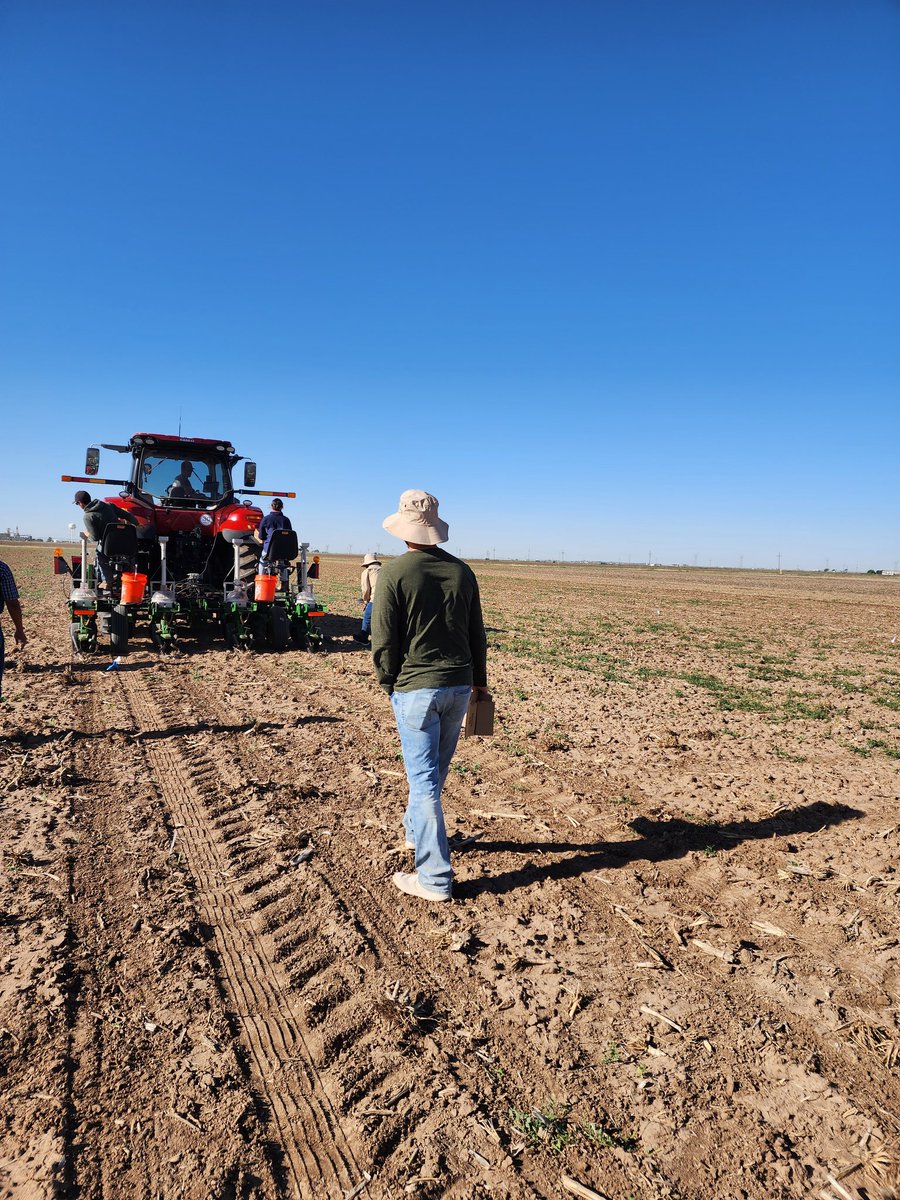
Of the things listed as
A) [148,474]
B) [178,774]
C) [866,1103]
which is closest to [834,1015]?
[866,1103]

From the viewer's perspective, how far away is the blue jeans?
3.44m

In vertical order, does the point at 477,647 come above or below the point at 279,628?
above

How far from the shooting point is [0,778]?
16.7ft

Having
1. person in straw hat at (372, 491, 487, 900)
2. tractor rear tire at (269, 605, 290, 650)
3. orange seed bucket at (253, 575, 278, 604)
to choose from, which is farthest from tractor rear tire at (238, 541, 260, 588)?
person in straw hat at (372, 491, 487, 900)

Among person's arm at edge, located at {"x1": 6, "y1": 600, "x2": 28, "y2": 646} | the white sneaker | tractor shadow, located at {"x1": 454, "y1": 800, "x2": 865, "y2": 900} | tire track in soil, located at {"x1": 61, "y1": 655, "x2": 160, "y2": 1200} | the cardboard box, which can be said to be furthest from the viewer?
person's arm at edge, located at {"x1": 6, "y1": 600, "x2": 28, "y2": 646}

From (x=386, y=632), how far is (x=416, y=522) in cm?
60

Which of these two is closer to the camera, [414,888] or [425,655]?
[425,655]

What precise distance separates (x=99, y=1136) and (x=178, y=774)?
3452 millimetres


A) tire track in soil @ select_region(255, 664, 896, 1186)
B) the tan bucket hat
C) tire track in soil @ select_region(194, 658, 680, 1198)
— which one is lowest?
tire track in soil @ select_region(255, 664, 896, 1186)

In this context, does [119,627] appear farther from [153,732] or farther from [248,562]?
[153,732]

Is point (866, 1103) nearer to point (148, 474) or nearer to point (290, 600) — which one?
point (290, 600)

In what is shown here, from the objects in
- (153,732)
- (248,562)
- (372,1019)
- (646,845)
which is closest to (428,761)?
(372,1019)

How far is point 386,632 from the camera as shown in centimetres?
344

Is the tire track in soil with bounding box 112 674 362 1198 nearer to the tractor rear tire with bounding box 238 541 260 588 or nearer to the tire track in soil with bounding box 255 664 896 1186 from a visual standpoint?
the tire track in soil with bounding box 255 664 896 1186
